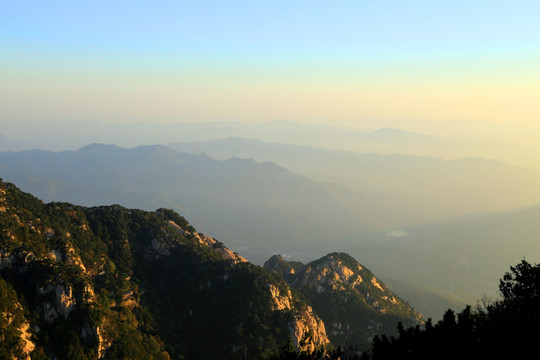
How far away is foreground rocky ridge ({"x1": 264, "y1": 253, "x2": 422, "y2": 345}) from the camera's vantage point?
16110cm

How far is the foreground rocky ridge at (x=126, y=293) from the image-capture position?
305 ft

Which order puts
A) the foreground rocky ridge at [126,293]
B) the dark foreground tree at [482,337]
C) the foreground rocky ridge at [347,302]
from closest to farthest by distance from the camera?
the dark foreground tree at [482,337]
the foreground rocky ridge at [126,293]
the foreground rocky ridge at [347,302]

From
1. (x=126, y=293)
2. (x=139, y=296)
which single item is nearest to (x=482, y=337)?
(x=126, y=293)

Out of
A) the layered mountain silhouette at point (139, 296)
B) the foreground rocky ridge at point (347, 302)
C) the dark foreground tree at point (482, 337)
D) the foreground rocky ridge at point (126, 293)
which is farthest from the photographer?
the foreground rocky ridge at point (347, 302)

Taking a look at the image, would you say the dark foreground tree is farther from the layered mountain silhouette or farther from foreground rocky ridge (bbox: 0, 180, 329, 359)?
foreground rocky ridge (bbox: 0, 180, 329, 359)

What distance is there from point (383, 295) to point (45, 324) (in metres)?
149

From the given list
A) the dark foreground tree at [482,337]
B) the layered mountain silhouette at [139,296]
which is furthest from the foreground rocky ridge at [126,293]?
the dark foreground tree at [482,337]

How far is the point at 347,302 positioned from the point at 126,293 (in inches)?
3792

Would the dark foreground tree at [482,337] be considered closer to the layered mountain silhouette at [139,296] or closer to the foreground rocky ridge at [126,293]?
the layered mountain silhouette at [139,296]

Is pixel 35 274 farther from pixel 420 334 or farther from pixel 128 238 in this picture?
pixel 420 334

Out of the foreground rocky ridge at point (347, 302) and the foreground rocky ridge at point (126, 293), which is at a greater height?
the foreground rocky ridge at point (126, 293)

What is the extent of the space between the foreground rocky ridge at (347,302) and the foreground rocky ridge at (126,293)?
2285 cm

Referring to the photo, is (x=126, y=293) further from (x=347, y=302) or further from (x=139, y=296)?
(x=347, y=302)

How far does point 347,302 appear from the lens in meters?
174
